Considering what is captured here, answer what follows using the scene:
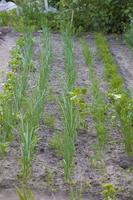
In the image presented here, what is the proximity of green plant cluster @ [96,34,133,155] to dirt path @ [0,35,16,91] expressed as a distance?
1.16 meters

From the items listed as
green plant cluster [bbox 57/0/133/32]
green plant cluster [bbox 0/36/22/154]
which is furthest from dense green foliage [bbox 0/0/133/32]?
green plant cluster [bbox 0/36/22/154]

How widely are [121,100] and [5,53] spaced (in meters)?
3.26

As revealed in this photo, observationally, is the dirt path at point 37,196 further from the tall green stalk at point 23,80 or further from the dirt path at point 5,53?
the dirt path at point 5,53

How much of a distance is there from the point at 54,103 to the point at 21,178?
158cm

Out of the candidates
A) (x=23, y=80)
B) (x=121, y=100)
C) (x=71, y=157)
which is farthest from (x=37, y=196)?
(x=23, y=80)

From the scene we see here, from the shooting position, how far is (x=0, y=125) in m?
4.07

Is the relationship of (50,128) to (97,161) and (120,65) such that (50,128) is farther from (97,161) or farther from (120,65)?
(120,65)

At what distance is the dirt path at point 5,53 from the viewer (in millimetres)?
6164

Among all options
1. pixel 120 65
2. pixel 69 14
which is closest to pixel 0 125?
pixel 120 65

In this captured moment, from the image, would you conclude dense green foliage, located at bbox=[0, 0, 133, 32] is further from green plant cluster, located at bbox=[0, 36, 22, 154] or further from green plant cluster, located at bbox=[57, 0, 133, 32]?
green plant cluster, located at bbox=[0, 36, 22, 154]

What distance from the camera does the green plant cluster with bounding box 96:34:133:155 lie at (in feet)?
12.9

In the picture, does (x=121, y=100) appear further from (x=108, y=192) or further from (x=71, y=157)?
(x=108, y=192)

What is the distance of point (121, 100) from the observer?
15.1 ft

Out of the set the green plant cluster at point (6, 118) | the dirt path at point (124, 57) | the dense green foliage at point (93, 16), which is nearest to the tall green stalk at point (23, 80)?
the green plant cluster at point (6, 118)
